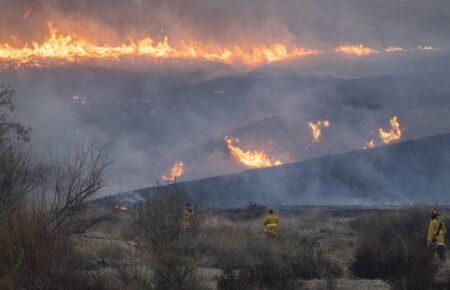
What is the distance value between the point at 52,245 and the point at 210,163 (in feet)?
229

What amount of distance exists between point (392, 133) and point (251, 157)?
19.6 meters

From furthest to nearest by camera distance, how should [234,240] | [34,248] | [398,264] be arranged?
1. [234,240]
2. [398,264]
3. [34,248]

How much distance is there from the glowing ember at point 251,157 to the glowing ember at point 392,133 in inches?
569

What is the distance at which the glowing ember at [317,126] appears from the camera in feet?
265

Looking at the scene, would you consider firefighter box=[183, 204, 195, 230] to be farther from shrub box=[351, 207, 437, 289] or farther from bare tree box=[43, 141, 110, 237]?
shrub box=[351, 207, 437, 289]

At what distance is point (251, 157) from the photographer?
3201 inches

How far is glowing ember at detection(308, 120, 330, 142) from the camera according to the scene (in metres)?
80.7

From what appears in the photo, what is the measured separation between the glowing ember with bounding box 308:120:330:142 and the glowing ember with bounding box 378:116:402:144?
25.8 feet

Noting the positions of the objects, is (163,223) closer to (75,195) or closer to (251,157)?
(75,195)

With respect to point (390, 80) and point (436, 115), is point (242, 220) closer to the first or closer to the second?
point (436, 115)

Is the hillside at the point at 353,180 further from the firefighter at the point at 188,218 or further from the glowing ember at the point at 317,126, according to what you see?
the firefighter at the point at 188,218

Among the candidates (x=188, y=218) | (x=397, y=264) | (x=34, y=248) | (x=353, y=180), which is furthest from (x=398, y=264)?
(x=353, y=180)

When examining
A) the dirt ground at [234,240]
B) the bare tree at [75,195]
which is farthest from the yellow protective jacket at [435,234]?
the bare tree at [75,195]

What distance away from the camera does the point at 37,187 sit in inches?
586
